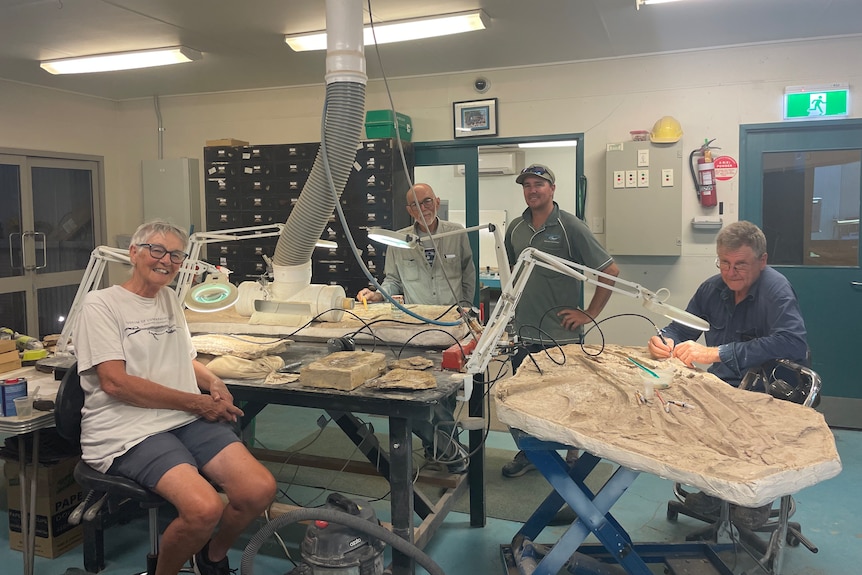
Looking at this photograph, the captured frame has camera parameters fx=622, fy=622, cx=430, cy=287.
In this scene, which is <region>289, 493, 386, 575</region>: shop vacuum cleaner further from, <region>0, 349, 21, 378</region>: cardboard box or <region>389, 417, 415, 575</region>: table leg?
<region>0, 349, 21, 378</region>: cardboard box

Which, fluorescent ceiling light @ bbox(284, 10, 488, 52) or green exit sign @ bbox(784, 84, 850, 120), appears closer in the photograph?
fluorescent ceiling light @ bbox(284, 10, 488, 52)

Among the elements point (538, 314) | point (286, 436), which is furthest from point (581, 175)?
point (286, 436)

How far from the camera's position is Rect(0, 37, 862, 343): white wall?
14.0ft

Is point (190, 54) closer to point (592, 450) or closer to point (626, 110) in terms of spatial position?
point (626, 110)

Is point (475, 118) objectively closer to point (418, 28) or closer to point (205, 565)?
point (418, 28)

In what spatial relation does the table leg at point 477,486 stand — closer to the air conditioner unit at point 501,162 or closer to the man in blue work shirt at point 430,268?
the man in blue work shirt at point 430,268

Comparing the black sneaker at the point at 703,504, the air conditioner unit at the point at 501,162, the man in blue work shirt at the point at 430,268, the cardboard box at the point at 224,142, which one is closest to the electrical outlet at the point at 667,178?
the man in blue work shirt at the point at 430,268

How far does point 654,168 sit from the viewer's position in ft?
14.4

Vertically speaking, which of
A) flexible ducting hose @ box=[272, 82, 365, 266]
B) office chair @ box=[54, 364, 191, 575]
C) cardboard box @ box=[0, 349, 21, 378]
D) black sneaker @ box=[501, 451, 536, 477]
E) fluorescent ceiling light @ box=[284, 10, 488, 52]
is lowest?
black sneaker @ box=[501, 451, 536, 477]

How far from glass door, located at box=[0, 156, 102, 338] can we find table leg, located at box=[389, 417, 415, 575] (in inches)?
171

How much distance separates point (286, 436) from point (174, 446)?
203 centimetres

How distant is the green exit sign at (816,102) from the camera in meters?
4.11

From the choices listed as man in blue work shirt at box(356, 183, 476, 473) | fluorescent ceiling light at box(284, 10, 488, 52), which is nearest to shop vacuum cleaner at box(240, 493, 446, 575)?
man in blue work shirt at box(356, 183, 476, 473)

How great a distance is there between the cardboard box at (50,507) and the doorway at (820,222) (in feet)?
14.3
